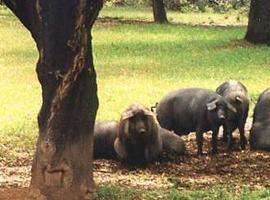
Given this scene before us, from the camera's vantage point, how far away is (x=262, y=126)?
1174 centimetres

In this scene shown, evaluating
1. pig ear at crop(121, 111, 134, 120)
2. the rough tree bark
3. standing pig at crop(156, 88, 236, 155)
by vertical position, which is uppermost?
the rough tree bark

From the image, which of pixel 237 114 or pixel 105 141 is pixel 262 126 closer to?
pixel 237 114

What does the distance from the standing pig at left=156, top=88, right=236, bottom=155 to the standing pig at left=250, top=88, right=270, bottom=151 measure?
21.3 inches

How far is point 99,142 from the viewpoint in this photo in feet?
36.7

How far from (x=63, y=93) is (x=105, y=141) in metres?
3.91

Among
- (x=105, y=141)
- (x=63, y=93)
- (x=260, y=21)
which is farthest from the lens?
(x=260, y=21)

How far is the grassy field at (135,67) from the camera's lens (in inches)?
576

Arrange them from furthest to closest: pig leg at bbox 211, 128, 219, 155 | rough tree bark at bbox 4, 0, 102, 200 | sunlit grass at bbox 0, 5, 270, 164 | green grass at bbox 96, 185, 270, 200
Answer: sunlit grass at bbox 0, 5, 270, 164
pig leg at bbox 211, 128, 219, 155
green grass at bbox 96, 185, 270, 200
rough tree bark at bbox 4, 0, 102, 200

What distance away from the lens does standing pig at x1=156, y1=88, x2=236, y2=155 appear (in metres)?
11.3

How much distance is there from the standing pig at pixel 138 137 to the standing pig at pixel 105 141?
36 centimetres

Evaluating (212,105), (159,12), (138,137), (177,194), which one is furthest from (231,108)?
(159,12)

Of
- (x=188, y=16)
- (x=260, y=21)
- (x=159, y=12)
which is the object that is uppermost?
(x=260, y=21)

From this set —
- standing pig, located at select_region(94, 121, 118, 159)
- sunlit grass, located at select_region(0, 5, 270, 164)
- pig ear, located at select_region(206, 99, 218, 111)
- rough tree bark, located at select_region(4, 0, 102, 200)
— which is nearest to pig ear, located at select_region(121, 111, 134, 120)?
standing pig, located at select_region(94, 121, 118, 159)

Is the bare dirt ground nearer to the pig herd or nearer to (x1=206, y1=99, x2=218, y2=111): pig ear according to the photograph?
the pig herd
